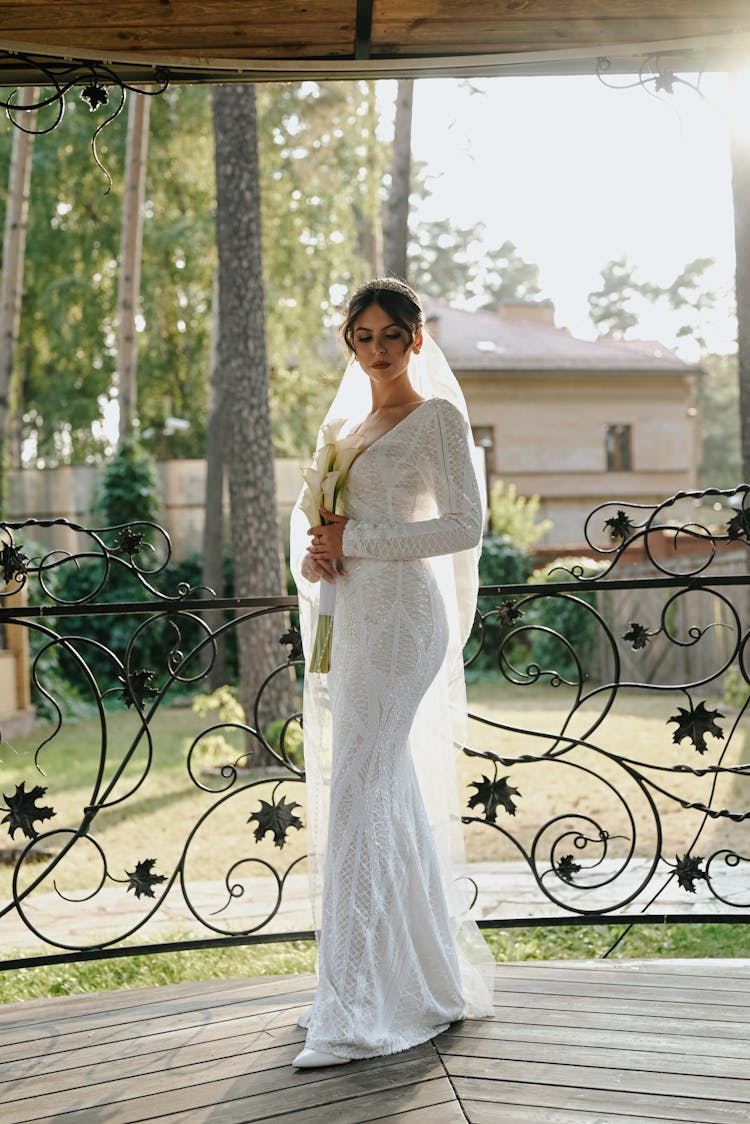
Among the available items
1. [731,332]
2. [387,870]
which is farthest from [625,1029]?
[731,332]

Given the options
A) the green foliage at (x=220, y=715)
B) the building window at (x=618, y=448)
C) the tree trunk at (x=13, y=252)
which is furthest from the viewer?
the building window at (x=618, y=448)

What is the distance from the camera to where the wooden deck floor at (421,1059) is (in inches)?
102

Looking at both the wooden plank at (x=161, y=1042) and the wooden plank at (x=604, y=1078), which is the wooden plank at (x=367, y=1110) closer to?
the wooden plank at (x=604, y=1078)

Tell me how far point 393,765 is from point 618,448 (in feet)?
76.8

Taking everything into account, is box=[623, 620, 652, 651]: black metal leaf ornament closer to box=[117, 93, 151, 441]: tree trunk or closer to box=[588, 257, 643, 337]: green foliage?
box=[117, 93, 151, 441]: tree trunk

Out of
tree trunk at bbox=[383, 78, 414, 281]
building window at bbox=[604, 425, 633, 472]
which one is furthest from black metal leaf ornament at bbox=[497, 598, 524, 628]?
building window at bbox=[604, 425, 633, 472]

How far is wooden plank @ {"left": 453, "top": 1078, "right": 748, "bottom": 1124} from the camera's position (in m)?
2.51

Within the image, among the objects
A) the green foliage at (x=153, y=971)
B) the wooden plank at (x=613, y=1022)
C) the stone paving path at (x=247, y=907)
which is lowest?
the green foliage at (x=153, y=971)

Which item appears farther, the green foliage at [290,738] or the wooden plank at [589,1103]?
the green foliage at [290,738]

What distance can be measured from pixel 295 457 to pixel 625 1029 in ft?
54.1

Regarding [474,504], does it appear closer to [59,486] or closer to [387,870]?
[387,870]

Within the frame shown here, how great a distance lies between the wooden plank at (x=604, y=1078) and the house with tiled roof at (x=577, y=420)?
71.8 ft

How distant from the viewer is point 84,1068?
9.59 ft

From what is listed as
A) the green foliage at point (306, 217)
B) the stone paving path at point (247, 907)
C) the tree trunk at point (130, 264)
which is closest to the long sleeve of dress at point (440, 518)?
the stone paving path at point (247, 907)
